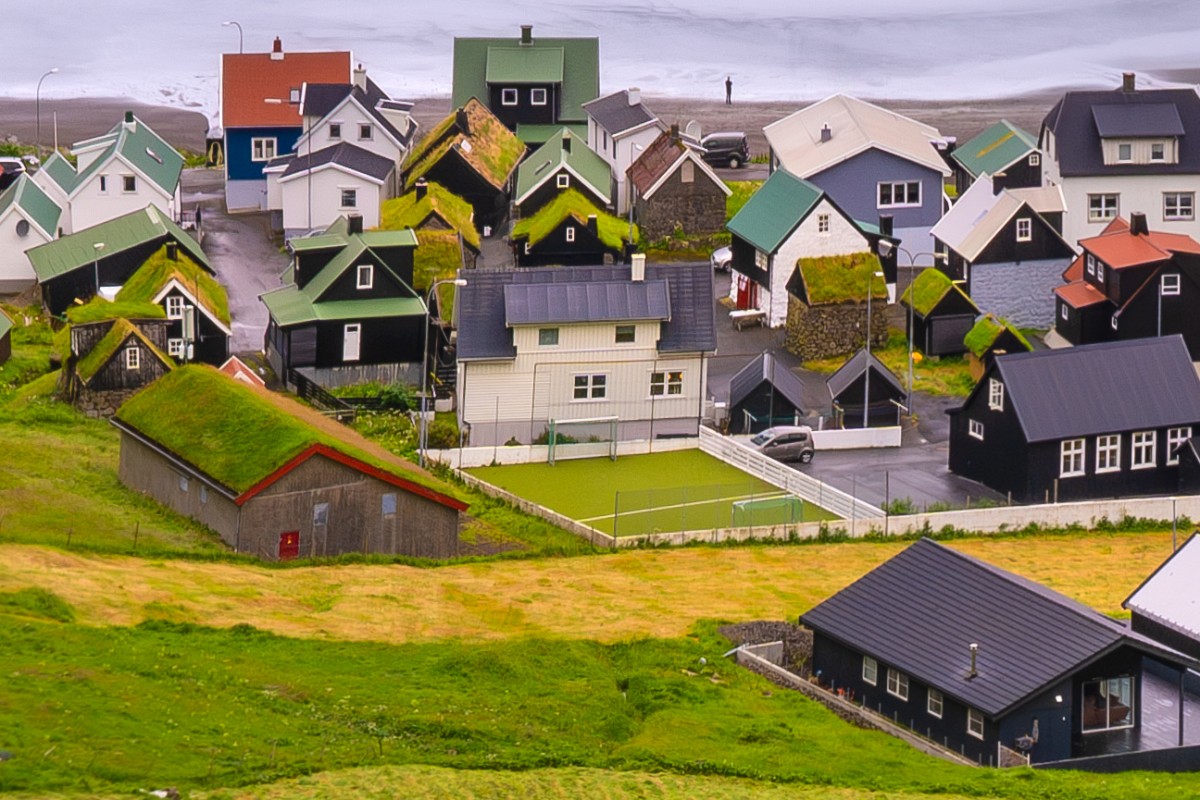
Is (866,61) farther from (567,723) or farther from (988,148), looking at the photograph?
(567,723)

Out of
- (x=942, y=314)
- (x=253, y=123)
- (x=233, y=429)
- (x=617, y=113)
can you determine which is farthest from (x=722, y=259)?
(x=233, y=429)

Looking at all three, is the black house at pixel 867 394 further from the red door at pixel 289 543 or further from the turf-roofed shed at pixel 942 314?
the red door at pixel 289 543

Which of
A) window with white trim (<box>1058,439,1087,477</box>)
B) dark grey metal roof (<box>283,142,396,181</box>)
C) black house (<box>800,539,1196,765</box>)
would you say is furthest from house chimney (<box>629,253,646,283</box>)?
black house (<box>800,539,1196,765</box>)

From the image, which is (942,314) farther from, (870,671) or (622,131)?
(870,671)

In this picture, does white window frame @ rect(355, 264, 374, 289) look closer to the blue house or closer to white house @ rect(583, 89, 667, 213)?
white house @ rect(583, 89, 667, 213)

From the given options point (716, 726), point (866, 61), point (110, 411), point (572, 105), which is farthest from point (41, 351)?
point (866, 61)

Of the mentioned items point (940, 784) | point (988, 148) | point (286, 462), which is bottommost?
point (940, 784)
